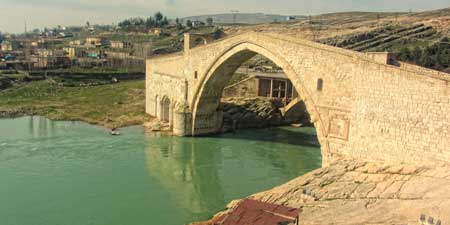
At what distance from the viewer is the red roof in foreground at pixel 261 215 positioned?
42.8ft

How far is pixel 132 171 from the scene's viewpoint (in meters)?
24.2

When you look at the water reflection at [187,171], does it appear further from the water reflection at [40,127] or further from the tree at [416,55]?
the tree at [416,55]

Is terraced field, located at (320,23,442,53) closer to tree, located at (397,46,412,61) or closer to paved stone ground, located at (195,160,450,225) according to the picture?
tree, located at (397,46,412,61)

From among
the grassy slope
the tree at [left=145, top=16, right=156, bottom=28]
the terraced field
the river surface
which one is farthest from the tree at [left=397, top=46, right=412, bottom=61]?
the tree at [left=145, top=16, right=156, bottom=28]

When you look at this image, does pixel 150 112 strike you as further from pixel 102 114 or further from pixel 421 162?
pixel 421 162

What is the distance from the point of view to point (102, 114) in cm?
3866

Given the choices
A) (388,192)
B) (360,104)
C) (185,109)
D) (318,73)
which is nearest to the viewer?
(388,192)

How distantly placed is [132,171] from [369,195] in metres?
13.1

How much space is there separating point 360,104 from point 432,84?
11.0ft

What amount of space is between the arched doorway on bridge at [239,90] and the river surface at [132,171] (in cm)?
177

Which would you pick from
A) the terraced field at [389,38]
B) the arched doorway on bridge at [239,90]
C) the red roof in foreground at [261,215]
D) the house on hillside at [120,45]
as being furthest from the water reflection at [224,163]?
the house on hillside at [120,45]

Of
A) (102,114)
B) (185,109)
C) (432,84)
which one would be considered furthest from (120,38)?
(432,84)

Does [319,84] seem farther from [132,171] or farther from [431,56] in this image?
[431,56]

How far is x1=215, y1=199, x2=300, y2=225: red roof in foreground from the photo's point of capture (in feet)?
42.8
